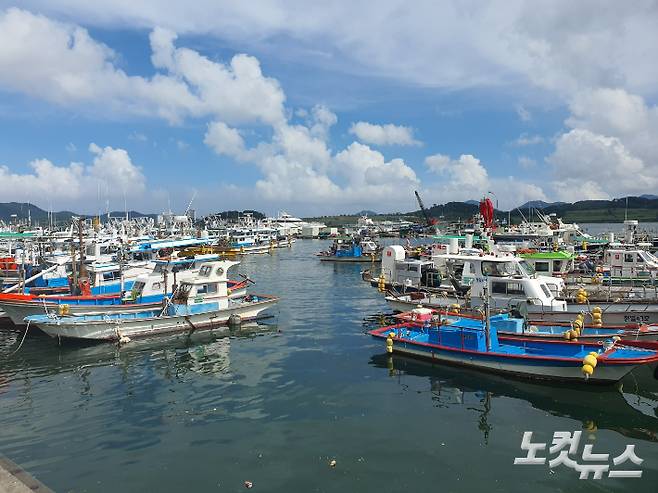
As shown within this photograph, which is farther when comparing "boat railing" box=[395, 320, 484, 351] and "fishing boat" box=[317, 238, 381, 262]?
"fishing boat" box=[317, 238, 381, 262]

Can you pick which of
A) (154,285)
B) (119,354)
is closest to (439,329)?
(119,354)

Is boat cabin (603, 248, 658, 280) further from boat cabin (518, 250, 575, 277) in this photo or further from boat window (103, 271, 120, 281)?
boat window (103, 271, 120, 281)

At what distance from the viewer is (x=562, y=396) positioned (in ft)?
54.6

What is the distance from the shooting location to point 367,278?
41.2 metres

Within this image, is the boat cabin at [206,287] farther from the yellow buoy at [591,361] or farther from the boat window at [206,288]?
the yellow buoy at [591,361]

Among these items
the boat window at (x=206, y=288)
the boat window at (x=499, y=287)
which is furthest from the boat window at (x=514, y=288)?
the boat window at (x=206, y=288)

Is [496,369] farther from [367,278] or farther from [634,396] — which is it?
[367,278]

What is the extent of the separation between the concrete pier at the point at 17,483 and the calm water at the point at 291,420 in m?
1.78

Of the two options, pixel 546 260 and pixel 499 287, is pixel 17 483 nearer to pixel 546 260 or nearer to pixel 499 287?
pixel 499 287

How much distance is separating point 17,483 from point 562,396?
635 inches

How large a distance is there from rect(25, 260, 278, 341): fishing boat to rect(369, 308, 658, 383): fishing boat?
35.7 feet

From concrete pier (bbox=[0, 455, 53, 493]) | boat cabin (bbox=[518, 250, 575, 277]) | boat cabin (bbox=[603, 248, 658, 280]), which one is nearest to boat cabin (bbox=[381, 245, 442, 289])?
boat cabin (bbox=[518, 250, 575, 277])

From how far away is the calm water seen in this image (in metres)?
11.9

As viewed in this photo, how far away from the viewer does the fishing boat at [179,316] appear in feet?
79.7
